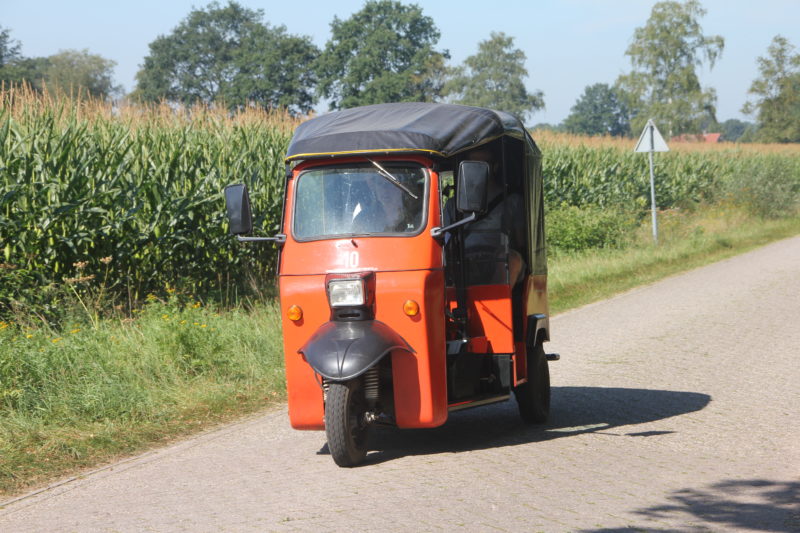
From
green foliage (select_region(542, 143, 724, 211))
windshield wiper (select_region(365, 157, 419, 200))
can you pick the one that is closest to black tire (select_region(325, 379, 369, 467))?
windshield wiper (select_region(365, 157, 419, 200))

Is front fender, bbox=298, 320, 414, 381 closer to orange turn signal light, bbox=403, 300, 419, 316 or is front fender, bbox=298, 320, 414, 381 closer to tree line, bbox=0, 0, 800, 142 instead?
orange turn signal light, bbox=403, 300, 419, 316

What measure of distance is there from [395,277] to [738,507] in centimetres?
263

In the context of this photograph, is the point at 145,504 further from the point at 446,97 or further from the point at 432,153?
the point at 446,97

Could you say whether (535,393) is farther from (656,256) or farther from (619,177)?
(619,177)

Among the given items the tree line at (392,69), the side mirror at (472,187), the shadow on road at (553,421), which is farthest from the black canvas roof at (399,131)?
the tree line at (392,69)

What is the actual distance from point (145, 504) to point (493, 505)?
2.09m

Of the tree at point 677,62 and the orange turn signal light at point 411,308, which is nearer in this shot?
the orange turn signal light at point 411,308

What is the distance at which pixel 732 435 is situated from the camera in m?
7.44

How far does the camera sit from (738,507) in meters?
5.55

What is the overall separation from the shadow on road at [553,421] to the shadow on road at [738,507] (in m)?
1.58

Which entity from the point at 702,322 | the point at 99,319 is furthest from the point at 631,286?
the point at 99,319

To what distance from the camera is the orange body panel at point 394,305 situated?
675 cm

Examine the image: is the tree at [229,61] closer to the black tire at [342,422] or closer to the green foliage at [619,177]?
the green foliage at [619,177]

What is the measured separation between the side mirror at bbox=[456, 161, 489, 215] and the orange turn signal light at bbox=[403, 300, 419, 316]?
71cm
